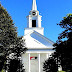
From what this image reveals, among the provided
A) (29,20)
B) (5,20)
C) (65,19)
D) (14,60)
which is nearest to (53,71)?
(14,60)

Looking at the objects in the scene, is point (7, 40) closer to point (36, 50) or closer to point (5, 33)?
point (5, 33)

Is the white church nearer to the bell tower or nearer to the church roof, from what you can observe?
the church roof

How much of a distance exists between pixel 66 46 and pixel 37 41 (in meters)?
18.7

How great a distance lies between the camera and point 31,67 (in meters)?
34.3

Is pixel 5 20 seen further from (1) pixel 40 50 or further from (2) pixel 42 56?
(2) pixel 42 56

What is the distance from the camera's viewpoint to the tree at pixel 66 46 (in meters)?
14.6

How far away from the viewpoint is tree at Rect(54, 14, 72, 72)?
14591 millimetres

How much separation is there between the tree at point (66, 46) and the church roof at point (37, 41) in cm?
1691

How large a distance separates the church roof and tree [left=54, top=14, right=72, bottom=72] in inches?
666

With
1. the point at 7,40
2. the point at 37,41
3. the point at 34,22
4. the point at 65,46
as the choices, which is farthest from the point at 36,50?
the point at 65,46

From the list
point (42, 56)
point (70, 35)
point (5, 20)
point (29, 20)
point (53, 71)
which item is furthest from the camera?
point (29, 20)

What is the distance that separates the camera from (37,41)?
3366 centimetres

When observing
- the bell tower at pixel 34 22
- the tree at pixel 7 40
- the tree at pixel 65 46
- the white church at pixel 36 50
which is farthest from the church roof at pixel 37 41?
the tree at pixel 65 46

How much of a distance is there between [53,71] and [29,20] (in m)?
20.5
